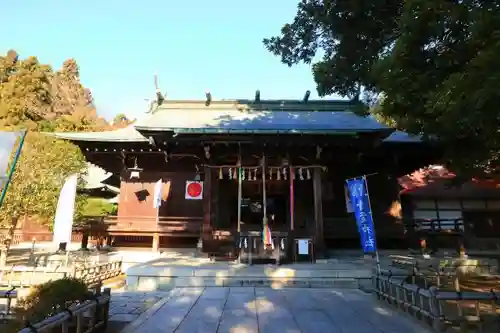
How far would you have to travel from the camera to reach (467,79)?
14.5ft

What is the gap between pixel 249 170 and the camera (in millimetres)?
12805

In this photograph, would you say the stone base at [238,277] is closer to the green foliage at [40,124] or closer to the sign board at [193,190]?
the sign board at [193,190]

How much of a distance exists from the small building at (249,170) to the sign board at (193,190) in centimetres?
5

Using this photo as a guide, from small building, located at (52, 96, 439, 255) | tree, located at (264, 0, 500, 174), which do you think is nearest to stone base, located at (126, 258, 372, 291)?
small building, located at (52, 96, 439, 255)

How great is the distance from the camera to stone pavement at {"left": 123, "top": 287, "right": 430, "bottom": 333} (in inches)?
211

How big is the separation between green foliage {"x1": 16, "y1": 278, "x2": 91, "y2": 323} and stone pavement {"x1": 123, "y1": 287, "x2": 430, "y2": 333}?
1117 millimetres

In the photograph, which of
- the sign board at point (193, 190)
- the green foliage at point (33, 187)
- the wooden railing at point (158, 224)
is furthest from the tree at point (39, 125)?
the sign board at point (193, 190)

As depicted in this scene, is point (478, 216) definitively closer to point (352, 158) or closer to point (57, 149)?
point (352, 158)

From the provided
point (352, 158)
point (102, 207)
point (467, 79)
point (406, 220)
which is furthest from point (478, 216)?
point (102, 207)

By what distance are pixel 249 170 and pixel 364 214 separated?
4.95m

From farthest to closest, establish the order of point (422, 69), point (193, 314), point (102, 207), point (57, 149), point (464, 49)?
1. point (102, 207)
2. point (57, 149)
3. point (193, 314)
4. point (422, 69)
5. point (464, 49)

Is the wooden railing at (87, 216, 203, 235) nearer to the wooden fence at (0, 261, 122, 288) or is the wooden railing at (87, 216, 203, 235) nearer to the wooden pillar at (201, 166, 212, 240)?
the wooden pillar at (201, 166, 212, 240)

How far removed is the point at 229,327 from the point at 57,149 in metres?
18.9

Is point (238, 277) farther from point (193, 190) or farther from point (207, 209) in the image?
point (193, 190)
